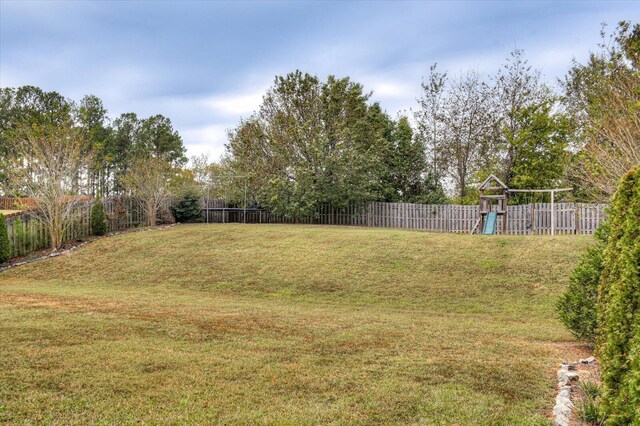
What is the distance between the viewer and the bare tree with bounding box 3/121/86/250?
55.3 feet

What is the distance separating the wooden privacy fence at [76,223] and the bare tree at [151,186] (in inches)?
26.5

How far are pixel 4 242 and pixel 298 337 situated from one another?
14005 millimetres

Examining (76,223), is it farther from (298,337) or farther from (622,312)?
(622,312)

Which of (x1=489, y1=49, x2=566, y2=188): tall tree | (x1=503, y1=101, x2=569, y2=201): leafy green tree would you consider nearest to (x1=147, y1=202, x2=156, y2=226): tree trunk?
(x1=489, y1=49, x2=566, y2=188): tall tree

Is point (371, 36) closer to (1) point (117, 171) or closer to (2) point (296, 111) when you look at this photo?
(2) point (296, 111)

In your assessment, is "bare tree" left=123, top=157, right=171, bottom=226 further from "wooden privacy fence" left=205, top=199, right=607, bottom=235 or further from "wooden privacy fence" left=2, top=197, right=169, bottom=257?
"wooden privacy fence" left=205, top=199, right=607, bottom=235

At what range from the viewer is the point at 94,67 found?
15.5 metres

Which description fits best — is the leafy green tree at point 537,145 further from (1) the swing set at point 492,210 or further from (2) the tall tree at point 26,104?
(2) the tall tree at point 26,104

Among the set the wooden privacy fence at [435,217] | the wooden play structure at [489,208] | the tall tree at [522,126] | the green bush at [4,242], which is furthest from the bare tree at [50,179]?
the tall tree at [522,126]

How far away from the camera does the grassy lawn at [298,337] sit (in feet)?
12.0

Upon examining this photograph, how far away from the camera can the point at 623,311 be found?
3236mm

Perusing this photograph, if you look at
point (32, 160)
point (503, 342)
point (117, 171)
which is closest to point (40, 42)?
point (32, 160)

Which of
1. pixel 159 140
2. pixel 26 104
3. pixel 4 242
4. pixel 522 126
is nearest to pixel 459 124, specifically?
pixel 522 126

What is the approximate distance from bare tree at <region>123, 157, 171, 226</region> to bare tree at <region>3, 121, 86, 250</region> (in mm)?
5311
